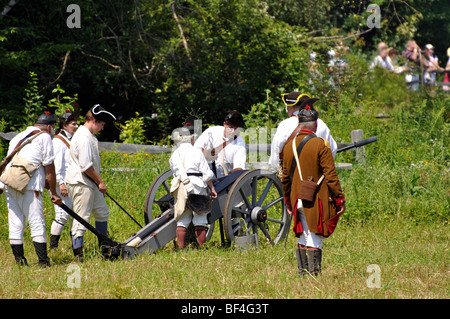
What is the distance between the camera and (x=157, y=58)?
14.1 m

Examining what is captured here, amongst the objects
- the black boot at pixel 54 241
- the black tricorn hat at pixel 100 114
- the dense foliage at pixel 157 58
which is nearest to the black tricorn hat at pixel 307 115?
the black tricorn hat at pixel 100 114

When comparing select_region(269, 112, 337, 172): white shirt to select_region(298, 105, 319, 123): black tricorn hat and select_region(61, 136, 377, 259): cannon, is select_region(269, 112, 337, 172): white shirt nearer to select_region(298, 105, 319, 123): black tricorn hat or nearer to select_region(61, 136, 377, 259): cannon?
select_region(61, 136, 377, 259): cannon

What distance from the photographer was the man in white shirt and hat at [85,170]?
22.6 feet

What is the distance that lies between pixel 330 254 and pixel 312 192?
1617 millimetres

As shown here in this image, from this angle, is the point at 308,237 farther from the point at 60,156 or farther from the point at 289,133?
the point at 60,156

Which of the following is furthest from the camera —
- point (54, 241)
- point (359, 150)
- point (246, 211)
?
point (359, 150)

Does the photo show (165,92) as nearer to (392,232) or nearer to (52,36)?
(52,36)

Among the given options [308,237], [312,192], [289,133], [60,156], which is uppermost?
[289,133]

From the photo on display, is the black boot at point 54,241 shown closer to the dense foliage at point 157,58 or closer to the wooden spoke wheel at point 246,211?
the wooden spoke wheel at point 246,211

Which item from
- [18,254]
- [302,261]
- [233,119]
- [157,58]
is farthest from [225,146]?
[157,58]

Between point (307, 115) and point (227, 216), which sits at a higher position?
point (307, 115)

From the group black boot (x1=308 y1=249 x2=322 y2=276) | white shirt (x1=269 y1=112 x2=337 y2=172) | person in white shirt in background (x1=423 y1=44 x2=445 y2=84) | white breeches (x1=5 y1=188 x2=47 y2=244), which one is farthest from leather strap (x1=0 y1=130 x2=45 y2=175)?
person in white shirt in background (x1=423 y1=44 x2=445 y2=84)

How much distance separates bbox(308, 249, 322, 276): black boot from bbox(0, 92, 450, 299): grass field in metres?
0.11

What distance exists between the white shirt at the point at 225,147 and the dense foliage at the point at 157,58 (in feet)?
17.9
